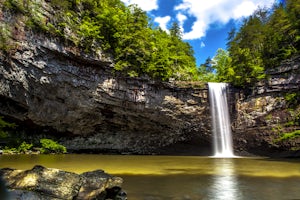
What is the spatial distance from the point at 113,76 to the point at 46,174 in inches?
670

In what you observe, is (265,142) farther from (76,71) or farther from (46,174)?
(46,174)

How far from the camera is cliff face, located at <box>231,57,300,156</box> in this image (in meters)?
23.1

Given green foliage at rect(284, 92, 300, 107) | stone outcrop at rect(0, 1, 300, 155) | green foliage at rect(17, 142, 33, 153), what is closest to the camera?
stone outcrop at rect(0, 1, 300, 155)

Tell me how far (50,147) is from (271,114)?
18.1 m

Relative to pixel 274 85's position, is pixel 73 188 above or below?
below

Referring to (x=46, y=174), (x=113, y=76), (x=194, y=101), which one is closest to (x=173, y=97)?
(x=194, y=101)

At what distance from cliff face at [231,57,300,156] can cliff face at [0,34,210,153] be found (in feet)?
10.3

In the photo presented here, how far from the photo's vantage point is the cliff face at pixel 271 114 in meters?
23.1

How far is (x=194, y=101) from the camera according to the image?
25.3 m

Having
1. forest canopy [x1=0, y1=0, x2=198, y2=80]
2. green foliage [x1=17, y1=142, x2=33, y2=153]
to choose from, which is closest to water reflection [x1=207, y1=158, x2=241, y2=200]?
forest canopy [x1=0, y1=0, x2=198, y2=80]

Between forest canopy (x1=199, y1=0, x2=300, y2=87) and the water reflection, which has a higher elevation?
forest canopy (x1=199, y1=0, x2=300, y2=87)

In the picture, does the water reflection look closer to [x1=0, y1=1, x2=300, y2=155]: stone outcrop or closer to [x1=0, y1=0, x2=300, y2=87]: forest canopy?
[x1=0, y1=1, x2=300, y2=155]: stone outcrop

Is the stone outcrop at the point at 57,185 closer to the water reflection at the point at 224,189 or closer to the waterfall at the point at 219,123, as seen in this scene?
the water reflection at the point at 224,189

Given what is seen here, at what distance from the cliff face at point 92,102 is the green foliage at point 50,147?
46.1 inches
